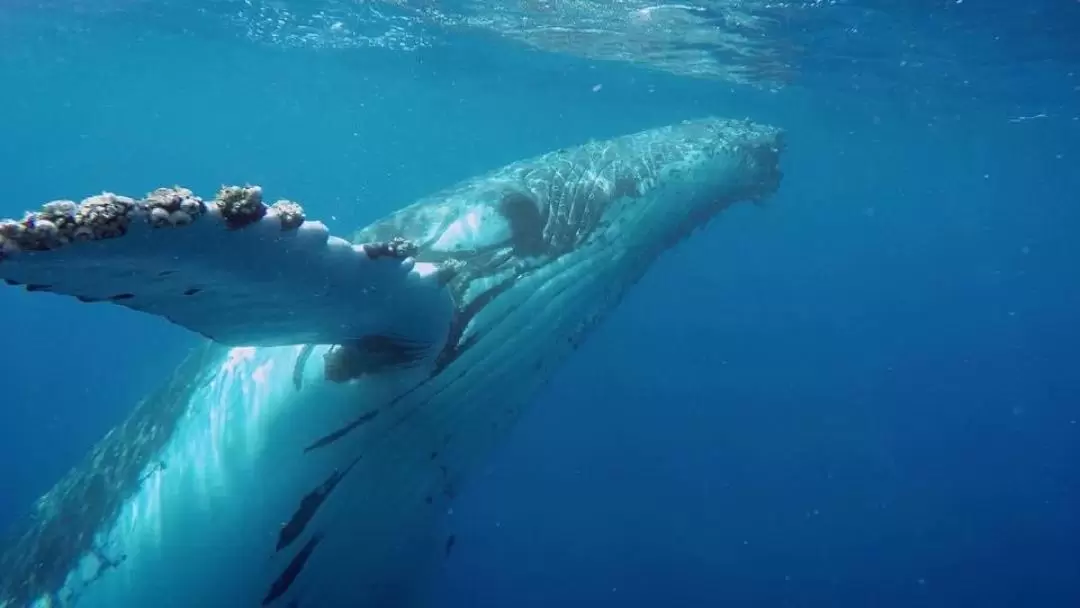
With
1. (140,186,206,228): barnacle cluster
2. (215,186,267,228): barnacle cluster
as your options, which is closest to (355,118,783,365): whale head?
(215,186,267,228): barnacle cluster

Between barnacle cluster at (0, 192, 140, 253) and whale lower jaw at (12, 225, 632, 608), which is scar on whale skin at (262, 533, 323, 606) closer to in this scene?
whale lower jaw at (12, 225, 632, 608)

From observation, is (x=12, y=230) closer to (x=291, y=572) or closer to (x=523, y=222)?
(x=291, y=572)

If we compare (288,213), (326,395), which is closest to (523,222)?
(326,395)

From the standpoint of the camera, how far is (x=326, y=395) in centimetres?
457

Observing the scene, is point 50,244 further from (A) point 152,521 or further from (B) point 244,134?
(B) point 244,134

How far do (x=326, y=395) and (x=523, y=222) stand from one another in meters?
1.98

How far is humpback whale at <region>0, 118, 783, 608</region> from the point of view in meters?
3.33

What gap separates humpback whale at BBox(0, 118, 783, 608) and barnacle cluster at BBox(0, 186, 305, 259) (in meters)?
0.09

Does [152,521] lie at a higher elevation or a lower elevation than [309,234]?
lower

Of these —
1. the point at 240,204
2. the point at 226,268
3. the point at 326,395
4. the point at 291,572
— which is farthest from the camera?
the point at 291,572

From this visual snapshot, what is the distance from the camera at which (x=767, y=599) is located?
1875cm

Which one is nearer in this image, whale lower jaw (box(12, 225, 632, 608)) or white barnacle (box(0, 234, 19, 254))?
white barnacle (box(0, 234, 19, 254))

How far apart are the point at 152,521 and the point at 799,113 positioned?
141 ft

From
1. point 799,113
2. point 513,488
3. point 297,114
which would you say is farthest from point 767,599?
point 297,114
